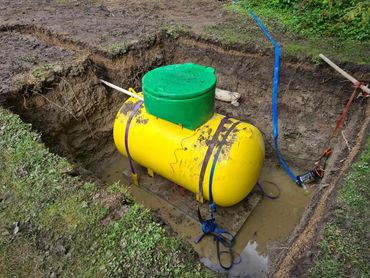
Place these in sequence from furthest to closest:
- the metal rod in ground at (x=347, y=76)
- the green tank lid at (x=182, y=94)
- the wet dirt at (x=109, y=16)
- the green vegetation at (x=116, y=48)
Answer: the wet dirt at (x=109, y=16) → the green vegetation at (x=116, y=48) → the metal rod in ground at (x=347, y=76) → the green tank lid at (x=182, y=94)

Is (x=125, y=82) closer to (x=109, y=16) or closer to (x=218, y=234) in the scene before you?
(x=109, y=16)

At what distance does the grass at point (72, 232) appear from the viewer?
2.33 m

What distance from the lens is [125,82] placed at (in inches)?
216

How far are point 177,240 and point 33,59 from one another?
14.0 feet

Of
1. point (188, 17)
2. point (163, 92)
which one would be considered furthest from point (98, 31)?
point (163, 92)

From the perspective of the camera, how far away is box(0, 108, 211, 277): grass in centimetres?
233

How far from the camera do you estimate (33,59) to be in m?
5.07

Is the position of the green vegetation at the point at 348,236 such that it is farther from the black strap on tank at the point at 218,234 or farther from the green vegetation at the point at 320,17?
the green vegetation at the point at 320,17

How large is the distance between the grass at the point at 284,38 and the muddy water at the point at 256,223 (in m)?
2.12

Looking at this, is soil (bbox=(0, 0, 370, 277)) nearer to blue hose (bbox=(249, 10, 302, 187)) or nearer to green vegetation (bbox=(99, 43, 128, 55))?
green vegetation (bbox=(99, 43, 128, 55))

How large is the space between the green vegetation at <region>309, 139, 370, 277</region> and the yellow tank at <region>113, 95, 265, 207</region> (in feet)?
3.94

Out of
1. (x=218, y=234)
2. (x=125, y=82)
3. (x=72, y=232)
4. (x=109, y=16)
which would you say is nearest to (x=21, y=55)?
(x=125, y=82)

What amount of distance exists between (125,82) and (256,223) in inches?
133

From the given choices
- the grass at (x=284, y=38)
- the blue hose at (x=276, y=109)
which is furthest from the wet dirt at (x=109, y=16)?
the blue hose at (x=276, y=109)
